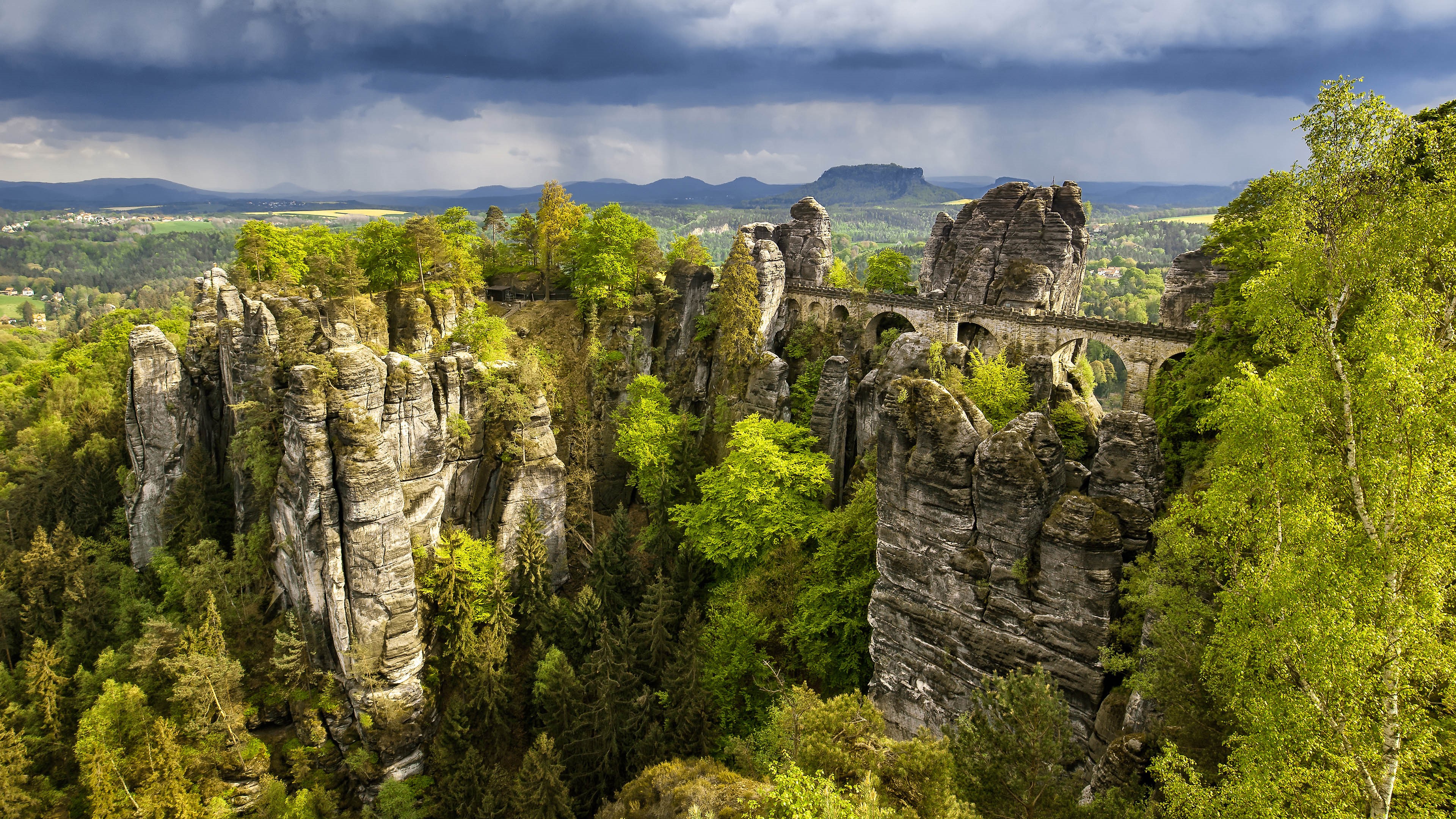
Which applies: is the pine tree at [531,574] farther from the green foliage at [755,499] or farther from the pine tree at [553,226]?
the pine tree at [553,226]

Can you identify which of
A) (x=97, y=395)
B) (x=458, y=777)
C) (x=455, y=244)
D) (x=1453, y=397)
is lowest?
(x=458, y=777)

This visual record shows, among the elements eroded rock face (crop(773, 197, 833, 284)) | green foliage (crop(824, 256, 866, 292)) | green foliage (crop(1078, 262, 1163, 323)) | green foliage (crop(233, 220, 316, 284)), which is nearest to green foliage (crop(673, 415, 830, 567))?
green foliage (crop(824, 256, 866, 292))

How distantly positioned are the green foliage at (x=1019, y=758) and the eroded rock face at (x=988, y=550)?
17.3 feet

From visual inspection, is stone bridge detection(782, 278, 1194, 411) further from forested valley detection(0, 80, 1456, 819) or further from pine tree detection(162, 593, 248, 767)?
pine tree detection(162, 593, 248, 767)

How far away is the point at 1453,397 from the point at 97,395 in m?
72.7

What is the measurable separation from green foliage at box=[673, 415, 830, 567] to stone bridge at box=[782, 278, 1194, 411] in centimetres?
1251

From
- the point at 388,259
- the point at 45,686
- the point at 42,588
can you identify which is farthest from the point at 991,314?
the point at 42,588

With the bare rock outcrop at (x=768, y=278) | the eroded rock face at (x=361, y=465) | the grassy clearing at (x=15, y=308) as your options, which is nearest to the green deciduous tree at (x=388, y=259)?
the eroded rock face at (x=361, y=465)

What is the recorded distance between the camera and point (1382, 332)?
1205cm

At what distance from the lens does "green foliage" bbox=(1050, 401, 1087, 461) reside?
Answer: 90.7 feet

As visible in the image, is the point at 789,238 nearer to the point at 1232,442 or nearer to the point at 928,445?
the point at 928,445

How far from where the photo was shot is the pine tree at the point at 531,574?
3334 cm

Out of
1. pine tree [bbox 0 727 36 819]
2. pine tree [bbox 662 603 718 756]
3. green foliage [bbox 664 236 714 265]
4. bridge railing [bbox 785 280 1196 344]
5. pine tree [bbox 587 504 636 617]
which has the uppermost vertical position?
green foliage [bbox 664 236 714 265]

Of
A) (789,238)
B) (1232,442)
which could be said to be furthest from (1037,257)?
(1232,442)
